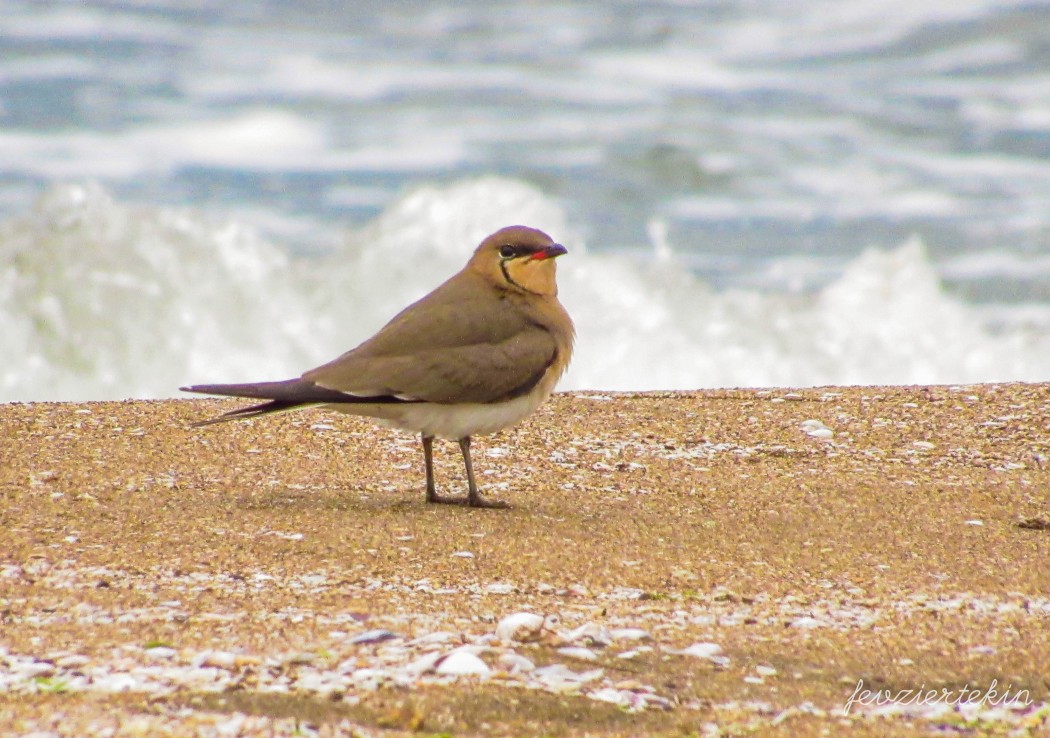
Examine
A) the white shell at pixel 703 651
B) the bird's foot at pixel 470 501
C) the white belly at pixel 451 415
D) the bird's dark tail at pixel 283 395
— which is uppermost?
the bird's dark tail at pixel 283 395

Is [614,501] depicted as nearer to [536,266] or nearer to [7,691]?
[536,266]

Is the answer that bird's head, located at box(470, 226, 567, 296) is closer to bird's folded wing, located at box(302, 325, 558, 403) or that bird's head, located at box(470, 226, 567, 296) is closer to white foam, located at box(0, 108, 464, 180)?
bird's folded wing, located at box(302, 325, 558, 403)

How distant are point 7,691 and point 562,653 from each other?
3.90 ft

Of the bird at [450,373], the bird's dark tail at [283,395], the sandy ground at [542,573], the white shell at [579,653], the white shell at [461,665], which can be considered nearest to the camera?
the sandy ground at [542,573]

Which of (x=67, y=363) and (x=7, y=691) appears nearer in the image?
(x=7, y=691)

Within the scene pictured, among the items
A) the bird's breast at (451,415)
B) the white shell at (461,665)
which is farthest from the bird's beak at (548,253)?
the white shell at (461,665)

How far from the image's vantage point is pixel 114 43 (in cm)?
1847

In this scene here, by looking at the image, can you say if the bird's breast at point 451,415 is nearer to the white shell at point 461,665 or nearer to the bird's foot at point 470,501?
the bird's foot at point 470,501

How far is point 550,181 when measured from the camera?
1529cm

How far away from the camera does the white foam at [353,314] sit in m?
11.2

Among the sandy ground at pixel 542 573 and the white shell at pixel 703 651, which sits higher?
the sandy ground at pixel 542 573

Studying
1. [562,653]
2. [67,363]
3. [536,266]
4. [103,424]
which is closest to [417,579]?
[562,653]

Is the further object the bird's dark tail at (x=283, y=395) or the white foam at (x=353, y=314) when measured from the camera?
the white foam at (x=353, y=314)

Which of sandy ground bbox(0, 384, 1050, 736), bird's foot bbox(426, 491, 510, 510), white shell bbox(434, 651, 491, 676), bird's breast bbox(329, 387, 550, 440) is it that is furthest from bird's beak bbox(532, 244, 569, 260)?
white shell bbox(434, 651, 491, 676)
